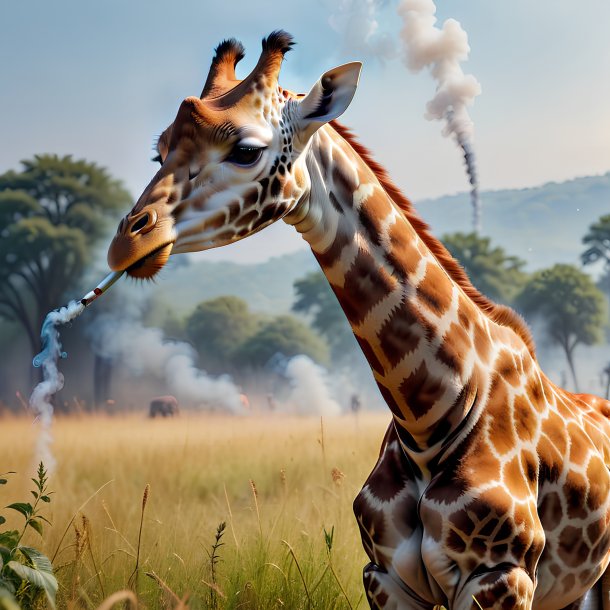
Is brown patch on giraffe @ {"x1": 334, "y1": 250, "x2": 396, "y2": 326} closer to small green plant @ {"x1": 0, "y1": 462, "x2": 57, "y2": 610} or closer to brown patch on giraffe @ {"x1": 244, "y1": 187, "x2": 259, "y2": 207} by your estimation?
brown patch on giraffe @ {"x1": 244, "y1": 187, "x2": 259, "y2": 207}

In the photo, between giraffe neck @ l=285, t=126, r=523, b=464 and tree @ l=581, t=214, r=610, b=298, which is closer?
giraffe neck @ l=285, t=126, r=523, b=464

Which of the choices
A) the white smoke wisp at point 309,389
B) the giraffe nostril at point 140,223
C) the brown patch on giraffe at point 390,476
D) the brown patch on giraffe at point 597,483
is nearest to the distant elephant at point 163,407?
the white smoke wisp at point 309,389

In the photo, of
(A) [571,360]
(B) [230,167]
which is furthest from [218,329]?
(B) [230,167]

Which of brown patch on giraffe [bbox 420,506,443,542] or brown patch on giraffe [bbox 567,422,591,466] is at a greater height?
brown patch on giraffe [bbox 567,422,591,466]

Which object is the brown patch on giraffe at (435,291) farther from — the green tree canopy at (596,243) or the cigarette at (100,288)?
the green tree canopy at (596,243)

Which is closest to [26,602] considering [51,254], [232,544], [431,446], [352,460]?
[232,544]

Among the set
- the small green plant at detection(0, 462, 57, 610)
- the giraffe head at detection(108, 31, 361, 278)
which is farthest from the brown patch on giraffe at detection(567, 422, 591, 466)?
the small green plant at detection(0, 462, 57, 610)

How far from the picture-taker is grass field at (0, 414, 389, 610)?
390cm

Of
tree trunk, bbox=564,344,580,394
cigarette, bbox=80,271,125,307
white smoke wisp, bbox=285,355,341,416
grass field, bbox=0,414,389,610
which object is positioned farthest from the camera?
tree trunk, bbox=564,344,580,394

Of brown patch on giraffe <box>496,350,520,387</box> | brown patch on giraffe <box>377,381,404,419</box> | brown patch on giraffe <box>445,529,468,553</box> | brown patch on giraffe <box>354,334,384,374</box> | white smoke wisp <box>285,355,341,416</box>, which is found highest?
brown patch on giraffe <box>354,334,384,374</box>

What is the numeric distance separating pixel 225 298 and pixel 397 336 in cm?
3168

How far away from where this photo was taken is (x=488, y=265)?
31359mm

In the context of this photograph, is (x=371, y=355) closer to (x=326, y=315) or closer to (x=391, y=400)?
(x=391, y=400)

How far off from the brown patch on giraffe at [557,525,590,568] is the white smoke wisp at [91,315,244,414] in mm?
23549
